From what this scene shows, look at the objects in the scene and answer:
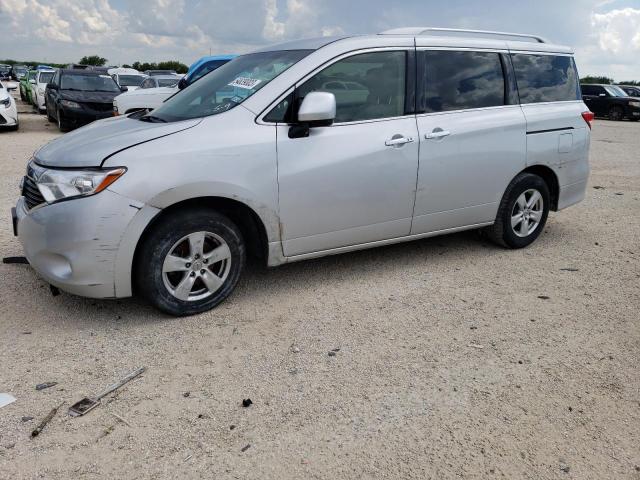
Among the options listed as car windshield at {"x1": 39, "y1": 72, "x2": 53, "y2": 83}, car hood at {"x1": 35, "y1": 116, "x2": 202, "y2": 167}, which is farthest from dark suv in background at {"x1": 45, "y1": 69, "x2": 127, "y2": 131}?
car hood at {"x1": 35, "y1": 116, "x2": 202, "y2": 167}

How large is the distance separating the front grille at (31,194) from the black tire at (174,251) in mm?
709

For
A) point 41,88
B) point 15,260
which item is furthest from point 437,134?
point 41,88

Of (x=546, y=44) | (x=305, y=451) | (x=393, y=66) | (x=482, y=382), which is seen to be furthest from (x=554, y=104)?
(x=305, y=451)

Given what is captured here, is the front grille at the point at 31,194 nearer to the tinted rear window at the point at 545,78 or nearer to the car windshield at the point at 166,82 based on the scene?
the tinted rear window at the point at 545,78

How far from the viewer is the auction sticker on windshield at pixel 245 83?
416cm

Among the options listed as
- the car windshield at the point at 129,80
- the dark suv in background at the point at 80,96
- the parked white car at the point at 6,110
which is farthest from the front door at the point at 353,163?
the car windshield at the point at 129,80

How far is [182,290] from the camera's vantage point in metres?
3.87

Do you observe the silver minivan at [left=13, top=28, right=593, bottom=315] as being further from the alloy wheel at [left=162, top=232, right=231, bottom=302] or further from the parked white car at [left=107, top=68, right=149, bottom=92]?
the parked white car at [left=107, top=68, right=149, bottom=92]

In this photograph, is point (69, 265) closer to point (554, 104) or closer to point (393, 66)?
point (393, 66)

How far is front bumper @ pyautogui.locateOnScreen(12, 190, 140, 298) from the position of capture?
3.49 meters

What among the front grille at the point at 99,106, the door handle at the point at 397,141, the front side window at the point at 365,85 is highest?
the front side window at the point at 365,85

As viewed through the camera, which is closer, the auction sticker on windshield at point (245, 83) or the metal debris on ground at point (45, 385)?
the metal debris on ground at point (45, 385)

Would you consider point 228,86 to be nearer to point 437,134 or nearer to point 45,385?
point 437,134

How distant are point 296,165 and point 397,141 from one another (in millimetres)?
867
